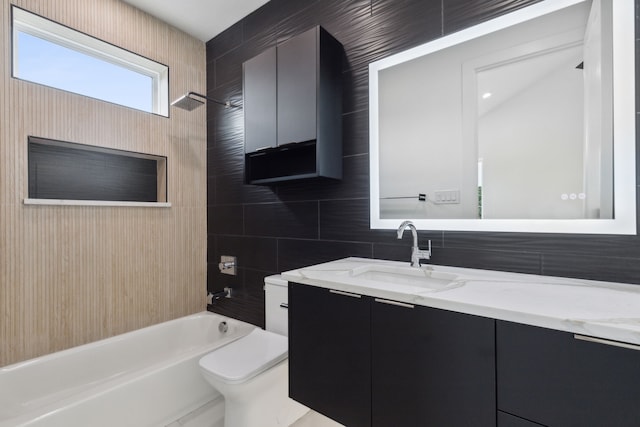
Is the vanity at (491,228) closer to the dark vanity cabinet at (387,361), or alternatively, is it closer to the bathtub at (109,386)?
the dark vanity cabinet at (387,361)

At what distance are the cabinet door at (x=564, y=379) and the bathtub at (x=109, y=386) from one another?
1.54 metres

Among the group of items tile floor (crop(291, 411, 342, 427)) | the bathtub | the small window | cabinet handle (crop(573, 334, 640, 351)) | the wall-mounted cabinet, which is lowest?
tile floor (crop(291, 411, 342, 427))

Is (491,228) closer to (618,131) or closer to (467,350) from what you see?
(618,131)

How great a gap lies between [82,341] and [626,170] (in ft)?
9.68

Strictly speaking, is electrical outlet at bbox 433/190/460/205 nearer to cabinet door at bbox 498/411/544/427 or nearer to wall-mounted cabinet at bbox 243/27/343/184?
wall-mounted cabinet at bbox 243/27/343/184

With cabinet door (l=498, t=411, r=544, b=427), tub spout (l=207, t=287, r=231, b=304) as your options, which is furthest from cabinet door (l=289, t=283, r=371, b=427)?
tub spout (l=207, t=287, r=231, b=304)

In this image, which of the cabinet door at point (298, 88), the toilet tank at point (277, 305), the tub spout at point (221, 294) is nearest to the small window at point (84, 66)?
the cabinet door at point (298, 88)

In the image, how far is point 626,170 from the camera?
1041 millimetres

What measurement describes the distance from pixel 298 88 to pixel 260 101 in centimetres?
32

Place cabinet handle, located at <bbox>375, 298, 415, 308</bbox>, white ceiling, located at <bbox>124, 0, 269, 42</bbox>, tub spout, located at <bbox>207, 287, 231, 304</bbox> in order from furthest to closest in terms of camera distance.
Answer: tub spout, located at <bbox>207, 287, 231, 304</bbox>
white ceiling, located at <bbox>124, 0, 269, 42</bbox>
cabinet handle, located at <bbox>375, 298, 415, 308</bbox>

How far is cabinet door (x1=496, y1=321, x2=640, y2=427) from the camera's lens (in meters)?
0.65

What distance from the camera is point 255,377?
4.63 feet

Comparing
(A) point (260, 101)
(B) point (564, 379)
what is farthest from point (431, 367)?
(A) point (260, 101)

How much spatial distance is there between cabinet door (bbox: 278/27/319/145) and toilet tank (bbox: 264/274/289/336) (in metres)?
0.87
